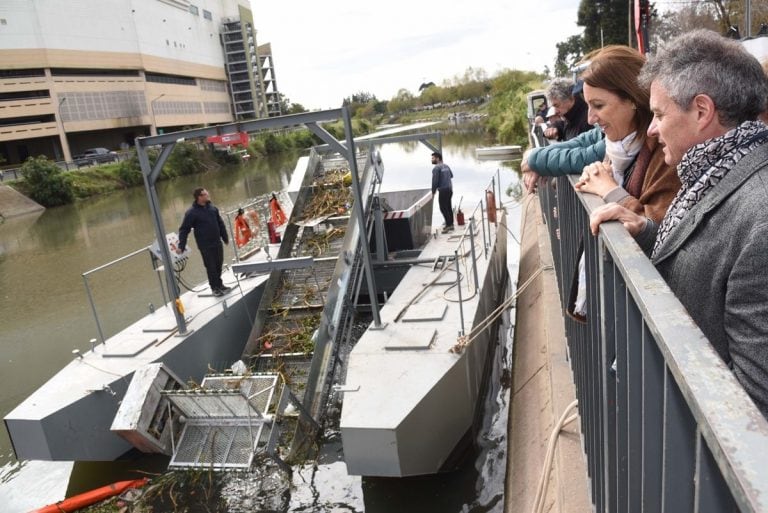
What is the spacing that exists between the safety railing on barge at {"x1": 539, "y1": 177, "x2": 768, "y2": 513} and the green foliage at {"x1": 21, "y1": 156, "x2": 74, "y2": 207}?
128ft

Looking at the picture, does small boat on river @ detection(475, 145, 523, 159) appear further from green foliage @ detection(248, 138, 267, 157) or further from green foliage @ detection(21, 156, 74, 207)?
green foliage @ detection(248, 138, 267, 157)

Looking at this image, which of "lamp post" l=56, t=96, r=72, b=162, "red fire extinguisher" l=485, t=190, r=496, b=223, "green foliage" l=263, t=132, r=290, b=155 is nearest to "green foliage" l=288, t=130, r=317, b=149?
"green foliage" l=263, t=132, r=290, b=155

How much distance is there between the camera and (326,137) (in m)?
6.68

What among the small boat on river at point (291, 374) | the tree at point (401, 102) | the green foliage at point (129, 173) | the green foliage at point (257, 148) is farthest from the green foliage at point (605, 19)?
the tree at point (401, 102)

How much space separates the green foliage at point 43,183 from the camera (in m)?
34.6

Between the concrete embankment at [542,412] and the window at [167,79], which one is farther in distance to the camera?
the window at [167,79]

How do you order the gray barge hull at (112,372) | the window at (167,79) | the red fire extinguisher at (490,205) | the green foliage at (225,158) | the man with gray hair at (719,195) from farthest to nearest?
the window at (167,79) < the green foliage at (225,158) < the red fire extinguisher at (490,205) < the gray barge hull at (112,372) < the man with gray hair at (719,195)

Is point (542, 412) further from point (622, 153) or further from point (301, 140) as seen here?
point (301, 140)

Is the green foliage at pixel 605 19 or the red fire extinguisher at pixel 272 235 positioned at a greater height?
the green foliage at pixel 605 19

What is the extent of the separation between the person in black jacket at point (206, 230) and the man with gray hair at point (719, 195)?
291 inches

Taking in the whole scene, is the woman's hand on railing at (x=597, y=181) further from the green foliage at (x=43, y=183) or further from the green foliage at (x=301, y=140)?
the green foliage at (x=301, y=140)

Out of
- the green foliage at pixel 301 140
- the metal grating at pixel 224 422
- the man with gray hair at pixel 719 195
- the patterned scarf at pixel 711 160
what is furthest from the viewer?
the green foliage at pixel 301 140

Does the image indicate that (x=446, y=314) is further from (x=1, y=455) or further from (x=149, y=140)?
(x=1, y=455)

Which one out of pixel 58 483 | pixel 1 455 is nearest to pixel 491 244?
pixel 58 483
